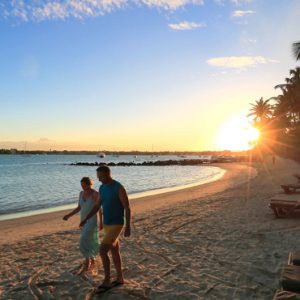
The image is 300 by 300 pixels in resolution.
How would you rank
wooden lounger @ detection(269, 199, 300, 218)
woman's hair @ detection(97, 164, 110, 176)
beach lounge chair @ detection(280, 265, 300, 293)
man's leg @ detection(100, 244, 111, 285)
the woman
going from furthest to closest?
wooden lounger @ detection(269, 199, 300, 218), the woman, man's leg @ detection(100, 244, 111, 285), woman's hair @ detection(97, 164, 110, 176), beach lounge chair @ detection(280, 265, 300, 293)

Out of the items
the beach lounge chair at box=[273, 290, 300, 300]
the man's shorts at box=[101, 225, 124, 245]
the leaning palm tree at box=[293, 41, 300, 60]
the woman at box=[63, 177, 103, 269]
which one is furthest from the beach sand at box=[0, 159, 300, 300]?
the leaning palm tree at box=[293, 41, 300, 60]

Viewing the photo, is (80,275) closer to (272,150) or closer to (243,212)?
(243,212)

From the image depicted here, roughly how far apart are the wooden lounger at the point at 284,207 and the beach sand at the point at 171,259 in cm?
26

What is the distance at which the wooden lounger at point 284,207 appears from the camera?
11.5 metres

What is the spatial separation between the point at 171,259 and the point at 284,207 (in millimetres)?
5720

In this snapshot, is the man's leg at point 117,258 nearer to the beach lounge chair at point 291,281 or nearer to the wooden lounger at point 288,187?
the beach lounge chair at point 291,281

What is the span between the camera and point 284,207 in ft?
38.3

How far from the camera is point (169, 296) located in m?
5.49

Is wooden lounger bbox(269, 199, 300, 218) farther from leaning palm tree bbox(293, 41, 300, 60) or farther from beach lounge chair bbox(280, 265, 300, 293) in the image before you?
leaning palm tree bbox(293, 41, 300, 60)

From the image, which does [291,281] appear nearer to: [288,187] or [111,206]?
[111,206]

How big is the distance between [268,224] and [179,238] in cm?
320

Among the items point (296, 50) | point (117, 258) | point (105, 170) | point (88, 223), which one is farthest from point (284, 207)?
point (296, 50)

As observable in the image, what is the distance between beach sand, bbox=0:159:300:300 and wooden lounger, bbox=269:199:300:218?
26 cm

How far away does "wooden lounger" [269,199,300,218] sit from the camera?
11492 mm
